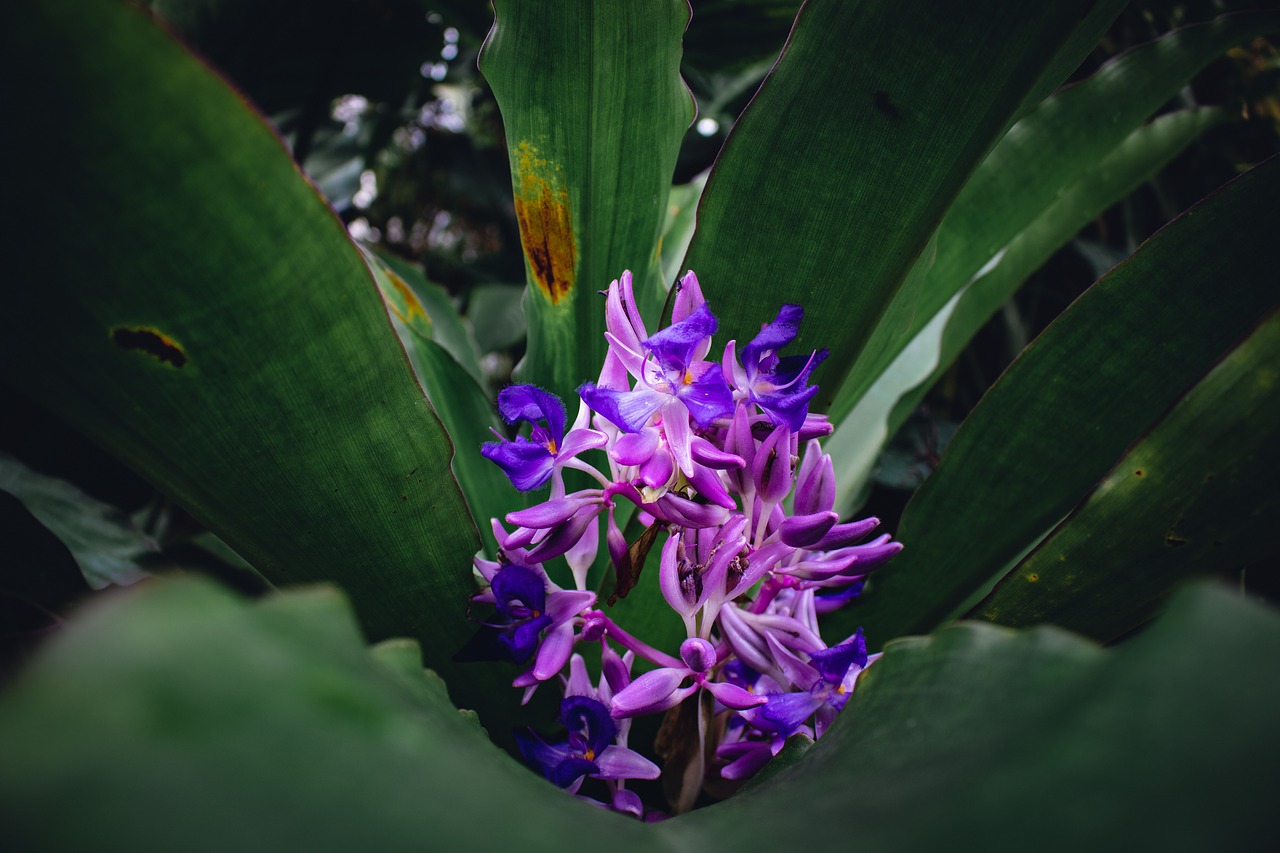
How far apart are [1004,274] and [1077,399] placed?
1.04 feet

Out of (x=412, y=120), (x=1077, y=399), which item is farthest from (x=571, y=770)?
(x=412, y=120)

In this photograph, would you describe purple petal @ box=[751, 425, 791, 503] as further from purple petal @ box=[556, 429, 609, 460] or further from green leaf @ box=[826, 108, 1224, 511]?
green leaf @ box=[826, 108, 1224, 511]

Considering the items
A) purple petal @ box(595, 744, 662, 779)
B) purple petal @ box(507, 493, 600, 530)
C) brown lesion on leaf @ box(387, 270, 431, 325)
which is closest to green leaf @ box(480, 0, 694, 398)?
brown lesion on leaf @ box(387, 270, 431, 325)

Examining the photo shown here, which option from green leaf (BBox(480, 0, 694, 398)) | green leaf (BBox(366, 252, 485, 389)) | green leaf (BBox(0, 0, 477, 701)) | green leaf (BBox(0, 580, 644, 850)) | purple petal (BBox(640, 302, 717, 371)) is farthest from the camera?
green leaf (BBox(366, 252, 485, 389))

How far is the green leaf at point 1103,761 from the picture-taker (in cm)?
20

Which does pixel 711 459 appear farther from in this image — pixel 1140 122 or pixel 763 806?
pixel 1140 122

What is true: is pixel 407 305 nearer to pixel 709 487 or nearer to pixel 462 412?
pixel 462 412

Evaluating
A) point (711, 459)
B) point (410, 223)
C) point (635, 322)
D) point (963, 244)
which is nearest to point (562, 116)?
point (635, 322)

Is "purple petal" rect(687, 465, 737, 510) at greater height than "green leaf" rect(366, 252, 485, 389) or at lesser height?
greater

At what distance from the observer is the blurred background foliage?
0.79 m

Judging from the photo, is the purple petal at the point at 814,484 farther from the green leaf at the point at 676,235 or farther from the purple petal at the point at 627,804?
the green leaf at the point at 676,235

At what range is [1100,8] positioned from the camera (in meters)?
0.48

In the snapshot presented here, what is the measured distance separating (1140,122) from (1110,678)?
79 cm

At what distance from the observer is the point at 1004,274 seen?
0.83m
